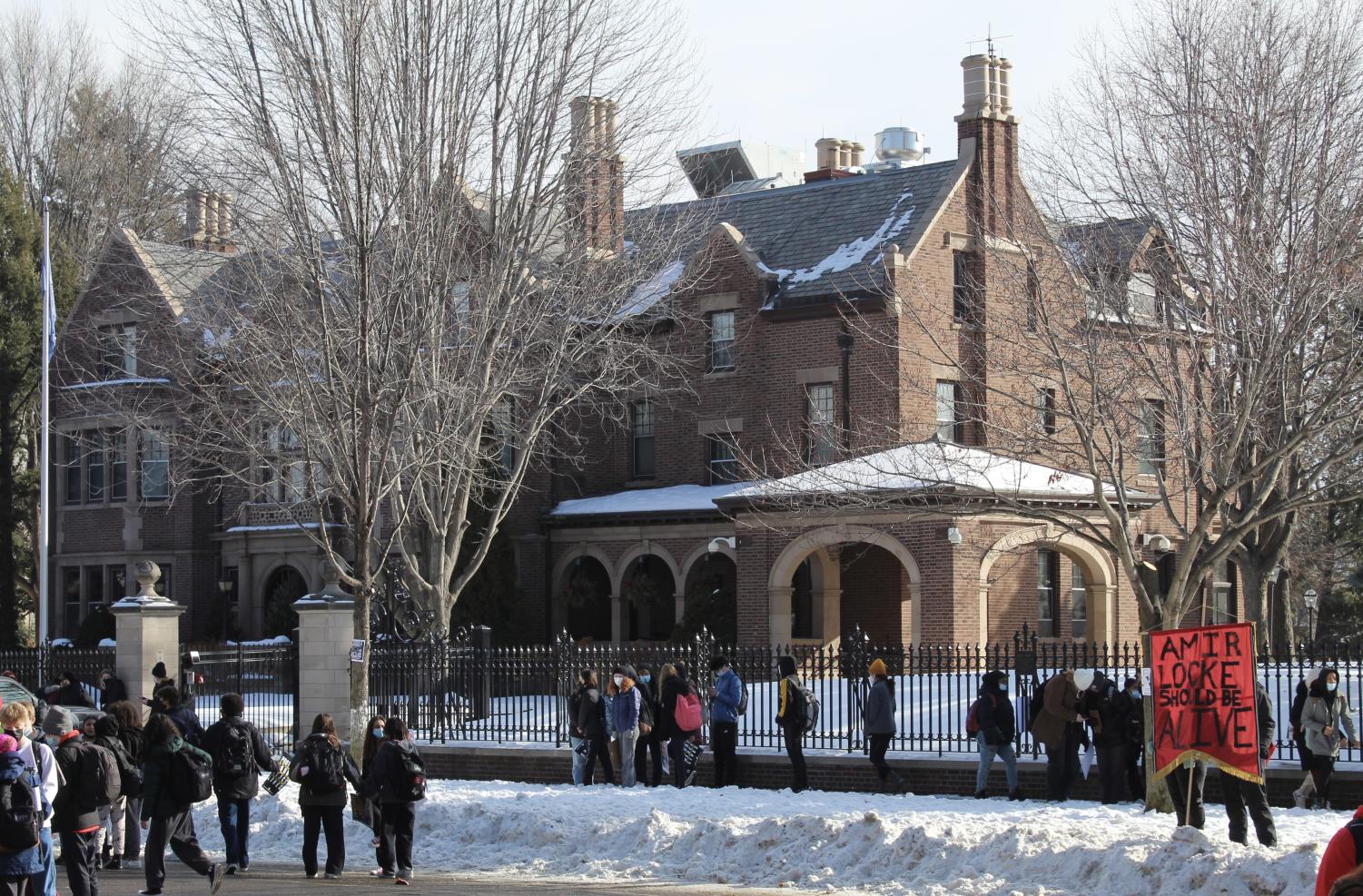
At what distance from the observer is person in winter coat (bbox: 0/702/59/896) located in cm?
1158

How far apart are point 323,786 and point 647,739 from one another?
6.44 m

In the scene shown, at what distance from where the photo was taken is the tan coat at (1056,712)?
61.1ft

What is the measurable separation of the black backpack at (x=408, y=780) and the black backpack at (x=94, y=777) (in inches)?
98.1

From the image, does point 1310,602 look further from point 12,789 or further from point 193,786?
point 12,789

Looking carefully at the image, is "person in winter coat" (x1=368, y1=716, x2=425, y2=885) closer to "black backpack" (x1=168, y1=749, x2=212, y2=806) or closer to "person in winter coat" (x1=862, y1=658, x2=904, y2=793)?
"black backpack" (x1=168, y1=749, x2=212, y2=806)

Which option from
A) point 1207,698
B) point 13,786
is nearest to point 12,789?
point 13,786

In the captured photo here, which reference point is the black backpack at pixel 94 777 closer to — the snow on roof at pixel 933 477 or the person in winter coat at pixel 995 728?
the person in winter coat at pixel 995 728

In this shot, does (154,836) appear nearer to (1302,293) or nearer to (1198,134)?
(1302,293)

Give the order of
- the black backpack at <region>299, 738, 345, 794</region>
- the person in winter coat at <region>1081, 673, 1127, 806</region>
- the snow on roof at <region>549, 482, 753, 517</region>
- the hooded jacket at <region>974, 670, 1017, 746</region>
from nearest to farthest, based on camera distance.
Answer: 1. the black backpack at <region>299, 738, 345, 794</region>
2. the person in winter coat at <region>1081, 673, 1127, 806</region>
3. the hooded jacket at <region>974, 670, 1017, 746</region>
4. the snow on roof at <region>549, 482, 753, 517</region>

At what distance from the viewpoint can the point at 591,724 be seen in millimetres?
20922

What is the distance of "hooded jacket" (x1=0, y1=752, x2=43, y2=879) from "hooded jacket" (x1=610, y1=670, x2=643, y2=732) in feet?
32.8

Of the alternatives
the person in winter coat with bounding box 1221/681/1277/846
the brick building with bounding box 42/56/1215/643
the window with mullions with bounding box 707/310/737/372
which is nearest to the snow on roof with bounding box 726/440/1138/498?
the brick building with bounding box 42/56/1215/643

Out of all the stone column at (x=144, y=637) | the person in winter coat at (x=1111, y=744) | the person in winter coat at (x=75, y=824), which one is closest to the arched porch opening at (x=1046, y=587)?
the person in winter coat at (x=1111, y=744)

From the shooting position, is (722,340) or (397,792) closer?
(397,792)
